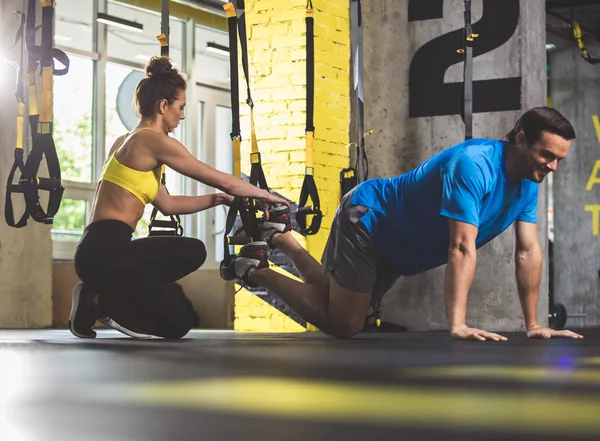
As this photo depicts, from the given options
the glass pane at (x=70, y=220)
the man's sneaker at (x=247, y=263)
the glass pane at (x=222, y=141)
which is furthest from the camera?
the glass pane at (x=222, y=141)

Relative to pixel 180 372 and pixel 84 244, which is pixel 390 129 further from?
pixel 180 372

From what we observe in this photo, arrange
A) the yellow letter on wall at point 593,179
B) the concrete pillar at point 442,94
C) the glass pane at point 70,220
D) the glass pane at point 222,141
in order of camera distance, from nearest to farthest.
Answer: the concrete pillar at point 442,94, the glass pane at point 70,220, the yellow letter on wall at point 593,179, the glass pane at point 222,141

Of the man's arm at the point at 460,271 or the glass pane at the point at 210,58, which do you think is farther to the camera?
the glass pane at the point at 210,58

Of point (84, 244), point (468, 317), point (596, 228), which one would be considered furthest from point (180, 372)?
point (596, 228)

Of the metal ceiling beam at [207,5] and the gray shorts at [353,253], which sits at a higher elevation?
the metal ceiling beam at [207,5]

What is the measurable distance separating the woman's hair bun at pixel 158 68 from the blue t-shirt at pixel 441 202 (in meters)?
0.85

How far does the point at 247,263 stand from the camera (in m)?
3.67

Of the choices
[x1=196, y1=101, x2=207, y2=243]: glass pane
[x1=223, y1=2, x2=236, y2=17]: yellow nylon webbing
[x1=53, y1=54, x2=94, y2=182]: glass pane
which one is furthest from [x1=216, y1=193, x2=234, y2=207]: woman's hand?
[x1=196, y1=101, x2=207, y2=243]: glass pane

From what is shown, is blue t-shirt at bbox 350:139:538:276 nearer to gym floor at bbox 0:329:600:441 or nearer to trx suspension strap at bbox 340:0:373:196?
trx suspension strap at bbox 340:0:373:196

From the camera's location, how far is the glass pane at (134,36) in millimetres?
10016

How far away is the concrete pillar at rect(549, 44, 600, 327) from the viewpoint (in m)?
10.1

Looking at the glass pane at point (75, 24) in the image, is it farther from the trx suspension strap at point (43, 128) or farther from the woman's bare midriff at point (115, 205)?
the woman's bare midriff at point (115, 205)

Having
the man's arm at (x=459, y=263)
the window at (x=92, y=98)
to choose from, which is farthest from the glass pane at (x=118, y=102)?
the man's arm at (x=459, y=263)

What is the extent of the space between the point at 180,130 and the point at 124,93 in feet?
3.33
